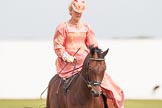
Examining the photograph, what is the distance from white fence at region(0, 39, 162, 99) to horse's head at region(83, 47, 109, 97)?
11706 mm

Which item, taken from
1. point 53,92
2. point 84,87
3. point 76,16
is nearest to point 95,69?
point 84,87

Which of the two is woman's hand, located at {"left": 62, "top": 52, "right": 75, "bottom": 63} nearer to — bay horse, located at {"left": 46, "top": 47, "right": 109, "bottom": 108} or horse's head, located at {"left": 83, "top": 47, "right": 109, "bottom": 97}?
bay horse, located at {"left": 46, "top": 47, "right": 109, "bottom": 108}

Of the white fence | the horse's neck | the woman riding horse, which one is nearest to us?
the horse's neck

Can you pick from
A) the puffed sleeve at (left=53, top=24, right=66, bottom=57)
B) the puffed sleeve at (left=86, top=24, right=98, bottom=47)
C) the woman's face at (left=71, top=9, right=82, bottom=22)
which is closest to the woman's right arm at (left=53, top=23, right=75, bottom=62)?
the puffed sleeve at (left=53, top=24, right=66, bottom=57)

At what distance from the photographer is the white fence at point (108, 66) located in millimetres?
20609

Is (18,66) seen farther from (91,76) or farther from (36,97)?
(91,76)

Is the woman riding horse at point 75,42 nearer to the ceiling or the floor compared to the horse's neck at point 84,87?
nearer to the ceiling

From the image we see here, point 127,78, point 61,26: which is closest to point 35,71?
point 127,78

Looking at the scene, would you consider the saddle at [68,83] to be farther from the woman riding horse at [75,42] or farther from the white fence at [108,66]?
the white fence at [108,66]

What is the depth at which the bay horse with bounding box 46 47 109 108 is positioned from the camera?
849cm

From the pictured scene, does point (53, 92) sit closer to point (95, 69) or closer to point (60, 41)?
point (60, 41)

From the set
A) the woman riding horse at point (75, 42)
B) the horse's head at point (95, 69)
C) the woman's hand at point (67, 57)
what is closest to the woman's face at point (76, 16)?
the woman riding horse at point (75, 42)

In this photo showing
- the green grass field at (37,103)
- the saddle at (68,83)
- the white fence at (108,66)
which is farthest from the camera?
the white fence at (108,66)

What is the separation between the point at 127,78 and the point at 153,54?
1183mm
